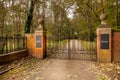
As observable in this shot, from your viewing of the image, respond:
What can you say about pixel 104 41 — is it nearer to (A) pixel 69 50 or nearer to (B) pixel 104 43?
(B) pixel 104 43

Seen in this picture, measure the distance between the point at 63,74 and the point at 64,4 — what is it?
1903 centimetres

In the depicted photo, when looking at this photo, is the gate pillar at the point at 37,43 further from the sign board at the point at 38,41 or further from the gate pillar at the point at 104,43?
the gate pillar at the point at 104,43

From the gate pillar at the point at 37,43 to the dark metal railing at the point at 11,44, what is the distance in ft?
1.44

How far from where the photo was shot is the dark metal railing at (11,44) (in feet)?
28.9

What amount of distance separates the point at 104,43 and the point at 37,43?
4.60 meters

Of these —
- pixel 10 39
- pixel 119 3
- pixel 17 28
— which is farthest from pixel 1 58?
pixel 17 28

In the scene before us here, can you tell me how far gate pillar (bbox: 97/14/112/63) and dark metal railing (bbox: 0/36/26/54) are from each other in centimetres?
523

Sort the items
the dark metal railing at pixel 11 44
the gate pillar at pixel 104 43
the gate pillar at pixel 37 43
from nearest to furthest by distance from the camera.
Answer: the dark metal railing at pixel 11 44, the gate pillar at pixel 104 43, the gate pillar at pixel 37 43

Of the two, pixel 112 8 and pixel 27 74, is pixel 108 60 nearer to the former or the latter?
pixel 27 74

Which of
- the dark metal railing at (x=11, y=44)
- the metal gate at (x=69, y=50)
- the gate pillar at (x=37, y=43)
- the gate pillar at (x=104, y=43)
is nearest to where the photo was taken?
the dark metal railing at (x=11, y=44)

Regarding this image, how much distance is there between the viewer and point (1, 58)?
821cm

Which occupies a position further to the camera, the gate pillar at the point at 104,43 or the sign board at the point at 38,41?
the sign board at the point at 38,41

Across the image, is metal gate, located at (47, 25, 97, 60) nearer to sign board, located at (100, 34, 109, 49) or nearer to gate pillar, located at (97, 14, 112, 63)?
gate pillar, located at (97, 14, 112, 63)

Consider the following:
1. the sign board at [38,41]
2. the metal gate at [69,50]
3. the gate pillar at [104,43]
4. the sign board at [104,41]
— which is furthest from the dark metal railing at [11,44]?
the sign board at [104,41]
